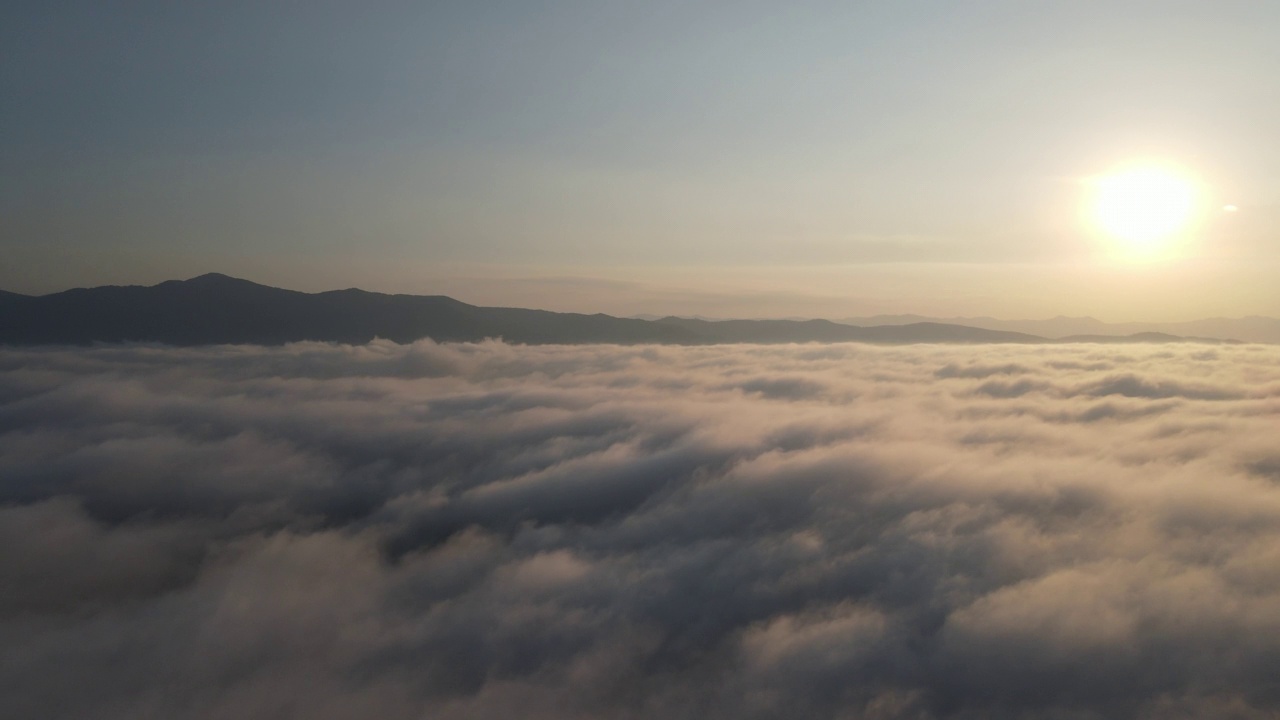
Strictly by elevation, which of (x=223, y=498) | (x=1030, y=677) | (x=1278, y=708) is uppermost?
(x=1278, y=708)

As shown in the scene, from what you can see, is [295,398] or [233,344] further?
[233,344]

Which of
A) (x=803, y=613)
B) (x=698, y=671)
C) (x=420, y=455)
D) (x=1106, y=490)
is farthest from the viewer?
(x=420, y=455)

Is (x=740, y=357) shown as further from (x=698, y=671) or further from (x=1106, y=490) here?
(x=698, y=671)

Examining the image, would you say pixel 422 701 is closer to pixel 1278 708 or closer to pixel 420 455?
pixel 1278 708

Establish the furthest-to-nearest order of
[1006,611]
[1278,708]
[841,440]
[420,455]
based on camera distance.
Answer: [420,455] → [841,440] → [1006,611] → [1278,708]

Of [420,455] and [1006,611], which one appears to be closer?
[1006,611]

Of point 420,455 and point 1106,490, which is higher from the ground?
point 1106,490

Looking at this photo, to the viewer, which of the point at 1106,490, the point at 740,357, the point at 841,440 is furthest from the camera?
the point at 740,357

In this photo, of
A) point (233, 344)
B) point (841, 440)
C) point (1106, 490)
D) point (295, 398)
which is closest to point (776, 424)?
point (841, 440)

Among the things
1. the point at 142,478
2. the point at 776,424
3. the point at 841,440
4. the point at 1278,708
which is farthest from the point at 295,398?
the point at 1278,708

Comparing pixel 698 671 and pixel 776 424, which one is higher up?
pixel 776 424
